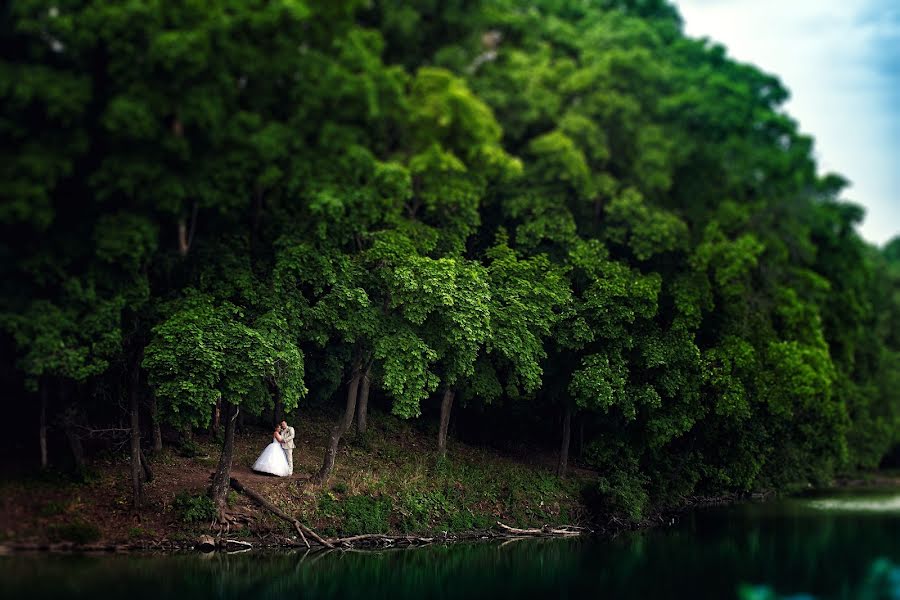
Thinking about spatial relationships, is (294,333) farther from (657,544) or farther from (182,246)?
(657,544)

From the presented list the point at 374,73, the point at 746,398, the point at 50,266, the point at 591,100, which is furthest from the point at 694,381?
the point at 50,266

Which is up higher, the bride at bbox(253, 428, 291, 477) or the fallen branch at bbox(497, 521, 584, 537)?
the bride at bbox(253, 428, 291, 477)

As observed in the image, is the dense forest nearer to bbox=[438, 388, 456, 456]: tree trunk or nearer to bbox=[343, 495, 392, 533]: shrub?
bbox=[438, 388, 456, 456]: tree trunk

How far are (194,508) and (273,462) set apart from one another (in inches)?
141

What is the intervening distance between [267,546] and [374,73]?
1082 centimetres

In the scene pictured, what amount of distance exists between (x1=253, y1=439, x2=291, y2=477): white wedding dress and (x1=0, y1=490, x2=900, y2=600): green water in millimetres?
3181

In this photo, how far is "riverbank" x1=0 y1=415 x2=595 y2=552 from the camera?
20.7 metres

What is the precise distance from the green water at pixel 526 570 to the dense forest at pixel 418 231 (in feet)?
10.2

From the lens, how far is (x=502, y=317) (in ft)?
83.9

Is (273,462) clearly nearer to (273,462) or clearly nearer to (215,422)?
(273,462)

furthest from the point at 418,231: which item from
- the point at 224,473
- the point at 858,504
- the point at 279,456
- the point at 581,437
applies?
the point at 858,504

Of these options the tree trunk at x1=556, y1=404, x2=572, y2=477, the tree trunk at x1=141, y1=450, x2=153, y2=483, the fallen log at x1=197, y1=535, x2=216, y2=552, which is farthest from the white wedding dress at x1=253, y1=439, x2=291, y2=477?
the tree trunk at x1=556, y1=404, x2=572, y2=477

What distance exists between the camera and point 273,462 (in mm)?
25219

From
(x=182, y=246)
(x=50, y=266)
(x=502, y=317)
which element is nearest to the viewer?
(x=50, y=266)
